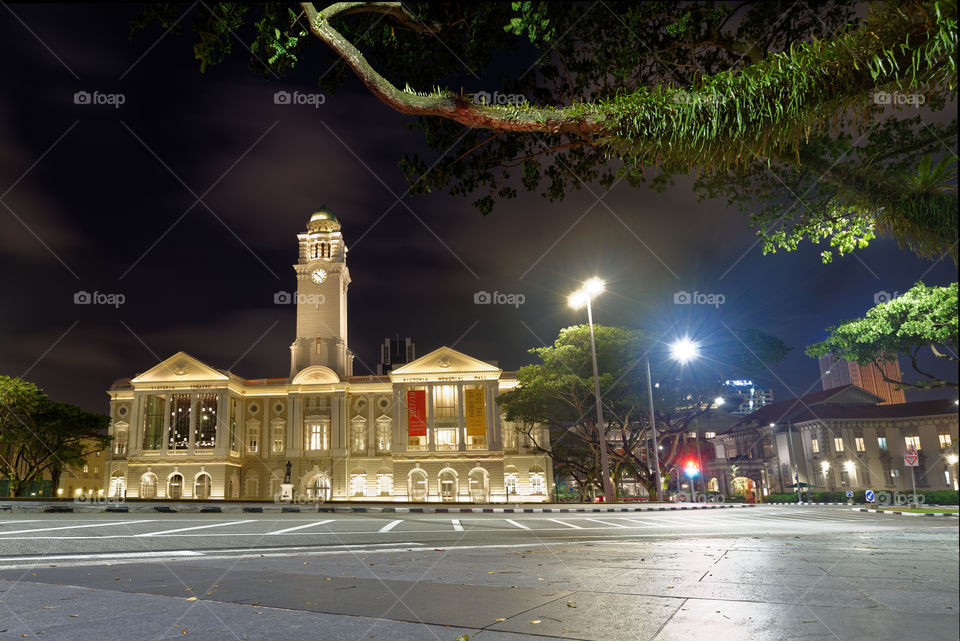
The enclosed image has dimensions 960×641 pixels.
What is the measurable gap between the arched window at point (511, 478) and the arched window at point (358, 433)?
1452 centimetres

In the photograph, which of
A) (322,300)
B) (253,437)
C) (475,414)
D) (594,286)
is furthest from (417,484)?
(594,286)

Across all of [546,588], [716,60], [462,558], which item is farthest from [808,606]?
[716,60]

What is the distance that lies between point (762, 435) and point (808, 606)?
237ft

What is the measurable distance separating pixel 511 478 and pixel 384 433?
13517 millimetres

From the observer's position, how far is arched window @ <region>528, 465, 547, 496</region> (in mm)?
63938

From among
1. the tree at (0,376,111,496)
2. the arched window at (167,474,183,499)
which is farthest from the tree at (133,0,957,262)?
the arched window at (167,474,183,499)

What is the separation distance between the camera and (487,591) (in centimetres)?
532

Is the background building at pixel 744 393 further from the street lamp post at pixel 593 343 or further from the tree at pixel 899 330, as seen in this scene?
the tree at pixel 899 330

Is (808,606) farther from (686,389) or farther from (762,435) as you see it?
(762,435)

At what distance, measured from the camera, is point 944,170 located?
14.9ft

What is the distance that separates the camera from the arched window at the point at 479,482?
61219 millimetres

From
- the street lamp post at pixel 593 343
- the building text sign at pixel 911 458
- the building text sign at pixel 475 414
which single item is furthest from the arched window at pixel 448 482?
the building text sign at pixel 911 458

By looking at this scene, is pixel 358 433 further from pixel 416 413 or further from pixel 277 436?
pixel 416 413

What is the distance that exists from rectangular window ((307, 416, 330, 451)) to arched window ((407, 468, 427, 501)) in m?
9.16
